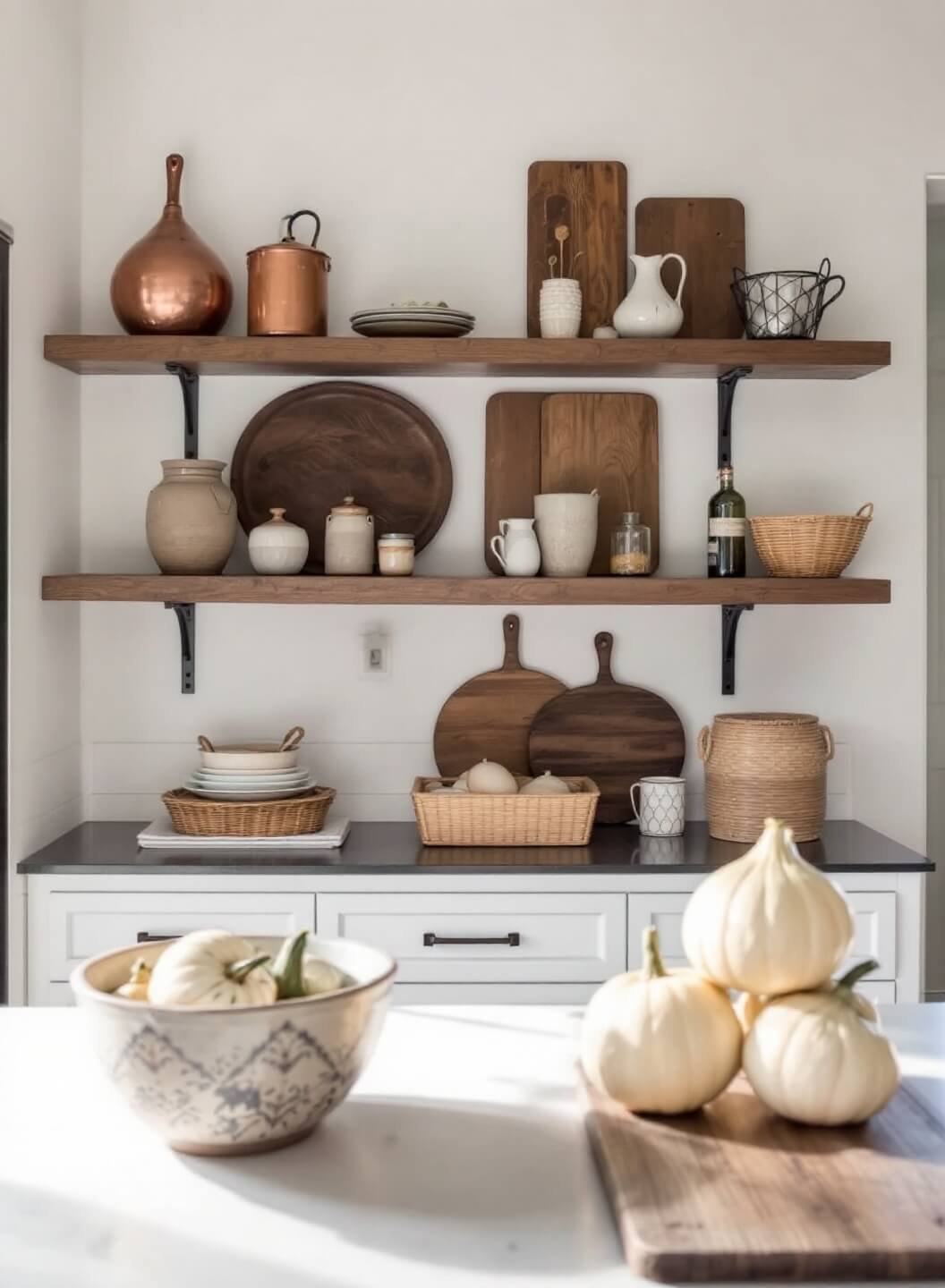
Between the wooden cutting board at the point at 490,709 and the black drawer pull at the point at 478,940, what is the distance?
21.7 inches

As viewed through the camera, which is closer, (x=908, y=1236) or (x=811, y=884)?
(x=908, y=1236)

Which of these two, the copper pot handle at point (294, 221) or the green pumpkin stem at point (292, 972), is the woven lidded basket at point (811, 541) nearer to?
the copper pot handle at point (294, 221)

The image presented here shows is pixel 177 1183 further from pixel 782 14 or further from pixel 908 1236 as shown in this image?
pixel 782 14

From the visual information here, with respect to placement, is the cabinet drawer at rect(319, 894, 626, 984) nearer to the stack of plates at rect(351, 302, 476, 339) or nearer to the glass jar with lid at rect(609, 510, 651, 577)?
the glass jar with lid at rect(609, 510, 651, 577)

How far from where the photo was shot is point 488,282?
312 cm

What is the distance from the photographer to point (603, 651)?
124 inches

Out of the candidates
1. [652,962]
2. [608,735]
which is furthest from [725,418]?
[652,962]

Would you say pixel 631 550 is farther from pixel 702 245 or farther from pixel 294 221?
pixel 294 221

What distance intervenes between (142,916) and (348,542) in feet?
2.77

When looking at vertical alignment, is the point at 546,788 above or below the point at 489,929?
above

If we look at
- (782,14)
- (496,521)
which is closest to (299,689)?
(496,521)

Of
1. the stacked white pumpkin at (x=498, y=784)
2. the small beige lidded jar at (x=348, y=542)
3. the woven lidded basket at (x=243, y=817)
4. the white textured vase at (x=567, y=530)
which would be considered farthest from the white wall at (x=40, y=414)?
the white textured vase at (x=567, y=530)

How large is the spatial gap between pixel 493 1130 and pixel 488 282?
228cm

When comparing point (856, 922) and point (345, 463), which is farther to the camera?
point (345, 463)
